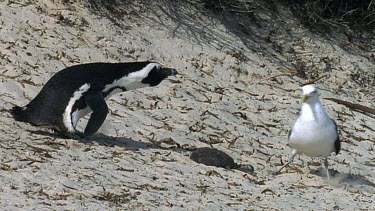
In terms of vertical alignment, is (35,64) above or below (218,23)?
below

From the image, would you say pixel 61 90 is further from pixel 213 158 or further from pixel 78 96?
pixel 213 158

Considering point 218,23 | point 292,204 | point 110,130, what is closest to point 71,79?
point 110,130

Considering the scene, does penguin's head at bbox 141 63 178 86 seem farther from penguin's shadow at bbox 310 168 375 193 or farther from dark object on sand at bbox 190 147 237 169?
penguin's shadow at bbox 310 168 375 193

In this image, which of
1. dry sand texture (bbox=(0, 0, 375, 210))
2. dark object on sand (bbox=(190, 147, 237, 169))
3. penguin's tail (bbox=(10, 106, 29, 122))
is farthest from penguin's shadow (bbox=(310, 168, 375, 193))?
penguin's tail (bbox=(10, 106, 29, 122))

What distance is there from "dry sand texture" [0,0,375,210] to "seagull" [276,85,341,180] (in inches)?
13.5

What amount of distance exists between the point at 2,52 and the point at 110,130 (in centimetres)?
213

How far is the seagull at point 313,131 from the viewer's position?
29.6ft

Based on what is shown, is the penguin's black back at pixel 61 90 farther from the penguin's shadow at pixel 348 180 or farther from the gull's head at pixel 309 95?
the penguin's shadow at pixel 348 180

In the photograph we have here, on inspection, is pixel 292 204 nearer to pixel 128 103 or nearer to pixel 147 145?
pixel 147 145

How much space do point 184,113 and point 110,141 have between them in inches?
68.5

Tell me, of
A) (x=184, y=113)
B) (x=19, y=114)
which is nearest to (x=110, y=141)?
(x=19, y=114)

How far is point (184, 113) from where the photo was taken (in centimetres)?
1094

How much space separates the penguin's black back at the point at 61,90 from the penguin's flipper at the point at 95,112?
109 millimetres

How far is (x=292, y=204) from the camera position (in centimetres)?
826
